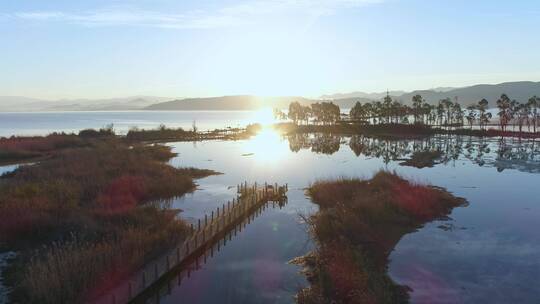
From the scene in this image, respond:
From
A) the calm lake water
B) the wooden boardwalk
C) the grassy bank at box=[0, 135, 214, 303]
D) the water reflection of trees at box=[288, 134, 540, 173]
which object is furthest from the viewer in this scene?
the water reflection of trees at box=[288, 134, 540, 173]

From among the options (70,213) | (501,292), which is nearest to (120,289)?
(70,213)

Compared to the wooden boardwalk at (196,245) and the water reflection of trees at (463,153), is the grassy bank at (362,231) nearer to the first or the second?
the wooden boardwalk at (196,245)

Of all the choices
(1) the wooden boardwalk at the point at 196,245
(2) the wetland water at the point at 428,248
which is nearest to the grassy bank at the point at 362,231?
(2) the wetland water at the point at 428,248

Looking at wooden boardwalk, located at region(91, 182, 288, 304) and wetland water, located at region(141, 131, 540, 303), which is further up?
wooden boardwalk, located at region(91, 182, 288, 304)

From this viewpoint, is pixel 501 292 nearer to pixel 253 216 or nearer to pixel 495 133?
pixel 253 216

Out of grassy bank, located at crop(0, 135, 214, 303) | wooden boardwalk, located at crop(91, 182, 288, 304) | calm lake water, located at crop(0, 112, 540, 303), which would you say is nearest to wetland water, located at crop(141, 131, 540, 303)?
calm lake water, located at crop(0, 112, 540, 303)

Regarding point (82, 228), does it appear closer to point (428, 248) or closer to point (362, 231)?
point (362, 231)

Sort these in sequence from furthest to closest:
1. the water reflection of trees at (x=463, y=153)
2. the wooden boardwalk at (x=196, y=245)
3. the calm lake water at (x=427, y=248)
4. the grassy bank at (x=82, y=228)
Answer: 1. the water reflection of trees at (x=463, y=153)
2. the calm lake water at (x=427, y=248)
3. the wooden boardwalk at (x=196, y=245)
4. the grassy bank at (x=82, y=228)

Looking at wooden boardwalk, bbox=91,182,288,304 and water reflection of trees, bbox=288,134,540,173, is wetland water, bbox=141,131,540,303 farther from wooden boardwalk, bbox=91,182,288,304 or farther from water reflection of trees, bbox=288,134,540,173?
water reflection of trees, bbox=288,134,540,173
